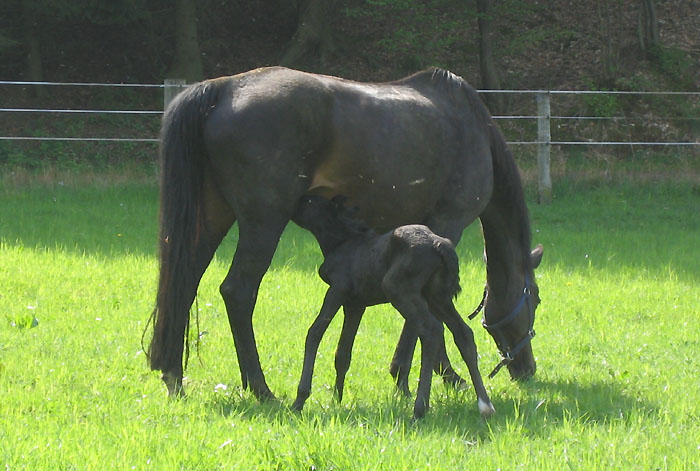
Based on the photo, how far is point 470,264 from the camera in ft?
31.2

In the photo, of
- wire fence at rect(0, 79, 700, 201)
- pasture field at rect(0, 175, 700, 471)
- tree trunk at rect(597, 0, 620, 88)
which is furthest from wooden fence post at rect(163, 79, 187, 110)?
tree trunk at rect(597, 0, 620, 88)

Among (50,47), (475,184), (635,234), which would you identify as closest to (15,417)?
(475,184)

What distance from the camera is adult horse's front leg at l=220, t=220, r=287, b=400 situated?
17.3ft

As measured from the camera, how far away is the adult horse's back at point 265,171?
5.26 m

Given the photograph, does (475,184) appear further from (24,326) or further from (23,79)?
(23,79)

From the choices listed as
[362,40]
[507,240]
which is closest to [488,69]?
[362,40]

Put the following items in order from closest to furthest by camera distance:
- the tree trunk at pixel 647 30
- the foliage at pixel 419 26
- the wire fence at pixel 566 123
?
1. the foliage at pixel 419 26
2. the wire fence at pixel 566 123
3. the tree trunk at pixel 647 30

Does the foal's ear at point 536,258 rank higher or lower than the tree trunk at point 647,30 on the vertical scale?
lower

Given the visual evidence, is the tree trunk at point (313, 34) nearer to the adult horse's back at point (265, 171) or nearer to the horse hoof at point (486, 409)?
the adult horse's back at point (265, 171)

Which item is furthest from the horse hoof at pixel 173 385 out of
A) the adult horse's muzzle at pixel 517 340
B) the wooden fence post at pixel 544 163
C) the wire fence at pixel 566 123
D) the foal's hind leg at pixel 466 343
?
the wire fence at pixel 566 123

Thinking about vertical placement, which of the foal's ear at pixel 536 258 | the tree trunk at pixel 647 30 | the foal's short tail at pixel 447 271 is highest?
the tree trunk at pixel 647 30

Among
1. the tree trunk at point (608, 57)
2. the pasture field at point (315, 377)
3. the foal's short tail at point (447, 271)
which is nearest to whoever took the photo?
the pasture field at point (315, 377)

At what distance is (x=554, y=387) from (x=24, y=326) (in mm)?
3755

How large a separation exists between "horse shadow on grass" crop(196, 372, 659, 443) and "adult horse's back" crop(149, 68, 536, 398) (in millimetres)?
467
